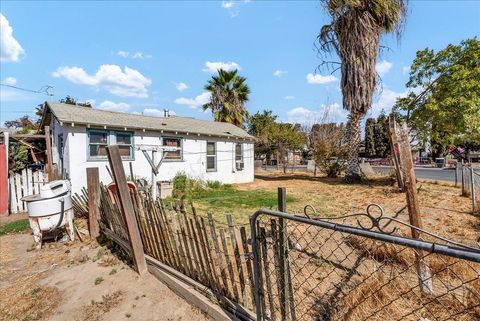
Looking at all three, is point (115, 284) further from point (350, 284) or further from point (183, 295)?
point (350, 284)

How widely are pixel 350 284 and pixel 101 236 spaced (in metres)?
4.78

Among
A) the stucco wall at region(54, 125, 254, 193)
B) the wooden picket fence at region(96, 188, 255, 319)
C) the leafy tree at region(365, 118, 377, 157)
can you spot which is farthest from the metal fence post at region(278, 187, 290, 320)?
the leafy tree at region(365, 118, 377, 157)

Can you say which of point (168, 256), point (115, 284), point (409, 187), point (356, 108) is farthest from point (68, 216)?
point (356, 108)

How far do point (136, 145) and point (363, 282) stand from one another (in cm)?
686

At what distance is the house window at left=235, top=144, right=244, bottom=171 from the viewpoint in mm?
14484

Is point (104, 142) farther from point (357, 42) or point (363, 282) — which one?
point (357, 42)

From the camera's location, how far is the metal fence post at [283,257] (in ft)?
6.78

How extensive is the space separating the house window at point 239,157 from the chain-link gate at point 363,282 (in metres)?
10.5

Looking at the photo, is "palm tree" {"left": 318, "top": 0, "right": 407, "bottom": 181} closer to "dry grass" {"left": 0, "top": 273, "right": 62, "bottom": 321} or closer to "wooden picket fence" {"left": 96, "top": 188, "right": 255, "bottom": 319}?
"wooden picket fence" {"left": 96, "top": 188, "right": 255, "bottom": 319}

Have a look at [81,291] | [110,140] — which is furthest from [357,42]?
[81,291]

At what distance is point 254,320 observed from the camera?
237 cm

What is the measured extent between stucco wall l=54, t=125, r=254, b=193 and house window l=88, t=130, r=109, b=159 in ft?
0.58

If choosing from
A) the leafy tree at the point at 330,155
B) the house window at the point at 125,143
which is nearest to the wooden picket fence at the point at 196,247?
the house window at the point at 125,143

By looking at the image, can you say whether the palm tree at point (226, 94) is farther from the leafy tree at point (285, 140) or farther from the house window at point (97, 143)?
the house window at point (97, 143)
